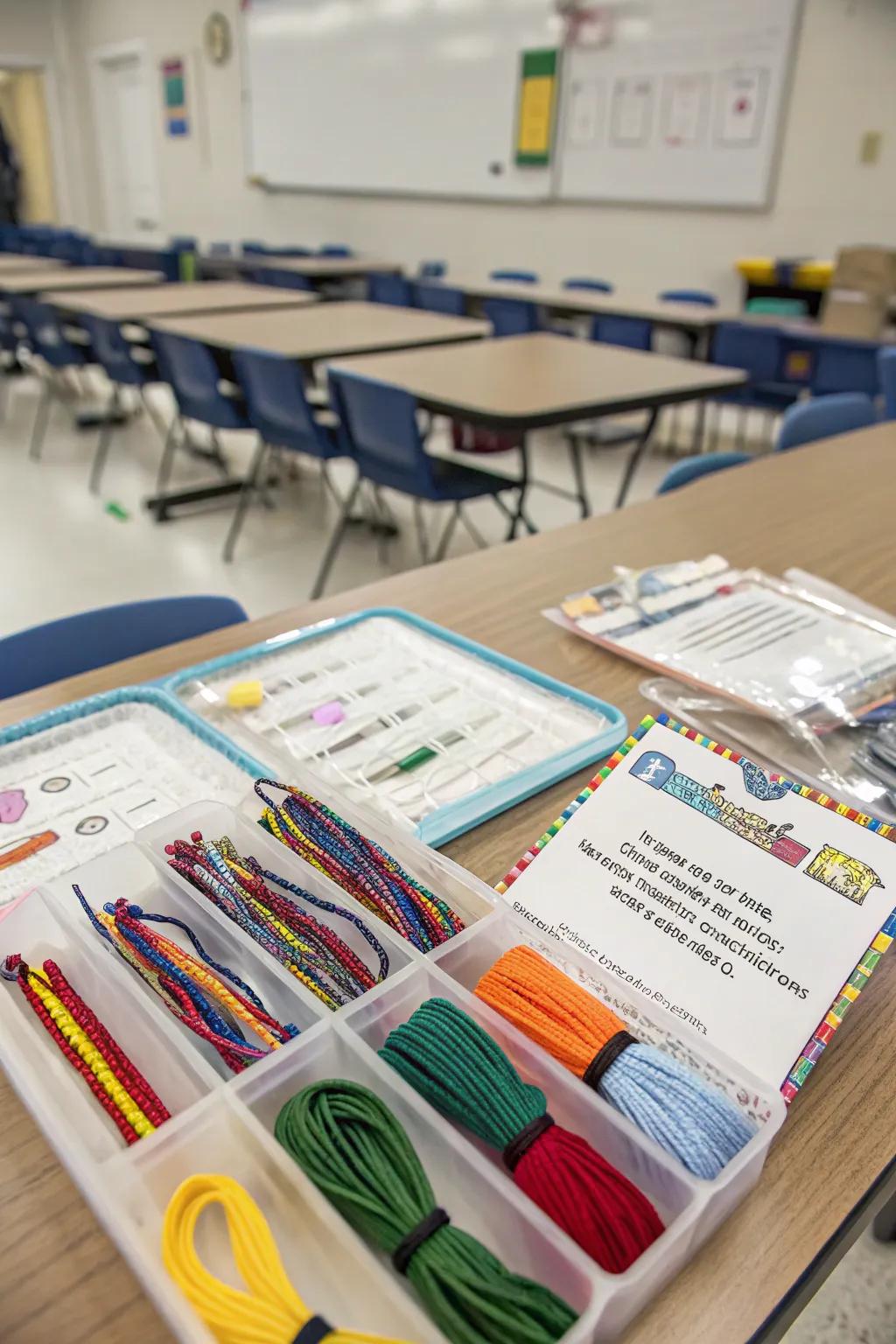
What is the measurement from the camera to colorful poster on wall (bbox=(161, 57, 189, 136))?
359 inches

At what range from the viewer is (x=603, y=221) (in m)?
6.45

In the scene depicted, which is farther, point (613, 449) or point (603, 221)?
point (603, 221)

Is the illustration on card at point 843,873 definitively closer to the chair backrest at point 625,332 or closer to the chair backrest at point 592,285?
the chair backrest at point 625,332

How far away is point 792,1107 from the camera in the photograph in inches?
23.0

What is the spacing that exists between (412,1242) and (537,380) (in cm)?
265

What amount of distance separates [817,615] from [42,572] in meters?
3.03

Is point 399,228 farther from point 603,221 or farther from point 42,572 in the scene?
point 42,572

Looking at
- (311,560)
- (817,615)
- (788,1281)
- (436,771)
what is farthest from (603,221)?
(788,1281)

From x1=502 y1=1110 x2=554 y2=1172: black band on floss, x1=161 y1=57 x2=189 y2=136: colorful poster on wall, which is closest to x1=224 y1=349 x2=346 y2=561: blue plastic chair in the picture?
x1=502 y1=1110 x2=554 y2=1172: black band on floss

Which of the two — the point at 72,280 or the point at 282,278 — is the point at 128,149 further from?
the point at 72,280

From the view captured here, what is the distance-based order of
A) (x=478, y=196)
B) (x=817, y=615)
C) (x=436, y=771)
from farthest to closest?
1. (x=478, y=196)
2. (x=817, y=615)
3. (x=436, y=771)

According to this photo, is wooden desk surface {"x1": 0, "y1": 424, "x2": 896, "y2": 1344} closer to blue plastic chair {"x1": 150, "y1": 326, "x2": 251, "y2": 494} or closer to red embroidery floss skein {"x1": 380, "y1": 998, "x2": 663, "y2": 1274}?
red embroidery floss skein {"x1": 380, "y1": 998, "x2": 663, "y2": 1274}

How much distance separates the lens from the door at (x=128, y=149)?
993cm

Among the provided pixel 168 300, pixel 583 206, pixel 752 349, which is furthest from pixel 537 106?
pixel 168 300
